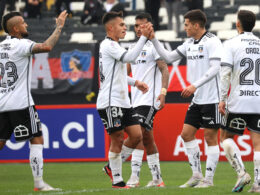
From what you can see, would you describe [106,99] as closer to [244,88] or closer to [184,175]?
[244,88]

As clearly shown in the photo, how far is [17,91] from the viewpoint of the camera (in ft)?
30.8

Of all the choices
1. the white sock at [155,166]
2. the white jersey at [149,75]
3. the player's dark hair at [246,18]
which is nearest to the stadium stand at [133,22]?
the white jersey at [149,75]

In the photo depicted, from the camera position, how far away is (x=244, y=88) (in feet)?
29.5

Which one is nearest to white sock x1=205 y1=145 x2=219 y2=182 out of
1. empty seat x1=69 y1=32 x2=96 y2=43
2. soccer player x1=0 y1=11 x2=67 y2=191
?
soccer player x1=0 y1=11 x2=67 y2=191

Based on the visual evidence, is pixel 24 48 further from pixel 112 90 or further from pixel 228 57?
pixel 228 57

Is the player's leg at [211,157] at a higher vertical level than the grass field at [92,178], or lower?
higher

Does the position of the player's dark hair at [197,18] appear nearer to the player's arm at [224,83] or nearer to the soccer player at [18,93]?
the player's arm at [224,83]

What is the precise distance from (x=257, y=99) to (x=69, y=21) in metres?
12.9

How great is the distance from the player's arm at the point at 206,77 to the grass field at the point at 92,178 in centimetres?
128

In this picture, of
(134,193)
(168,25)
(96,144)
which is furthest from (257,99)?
(168,25)

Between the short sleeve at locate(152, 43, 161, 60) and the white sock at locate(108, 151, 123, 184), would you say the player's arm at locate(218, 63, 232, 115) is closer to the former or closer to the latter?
the white sock at locate(108, 151, 123, 184)

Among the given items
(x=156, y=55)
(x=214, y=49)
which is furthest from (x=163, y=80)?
(x=214, y=49)

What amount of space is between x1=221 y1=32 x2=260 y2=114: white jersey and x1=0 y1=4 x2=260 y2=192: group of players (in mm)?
13

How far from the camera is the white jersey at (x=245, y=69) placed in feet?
29.3
